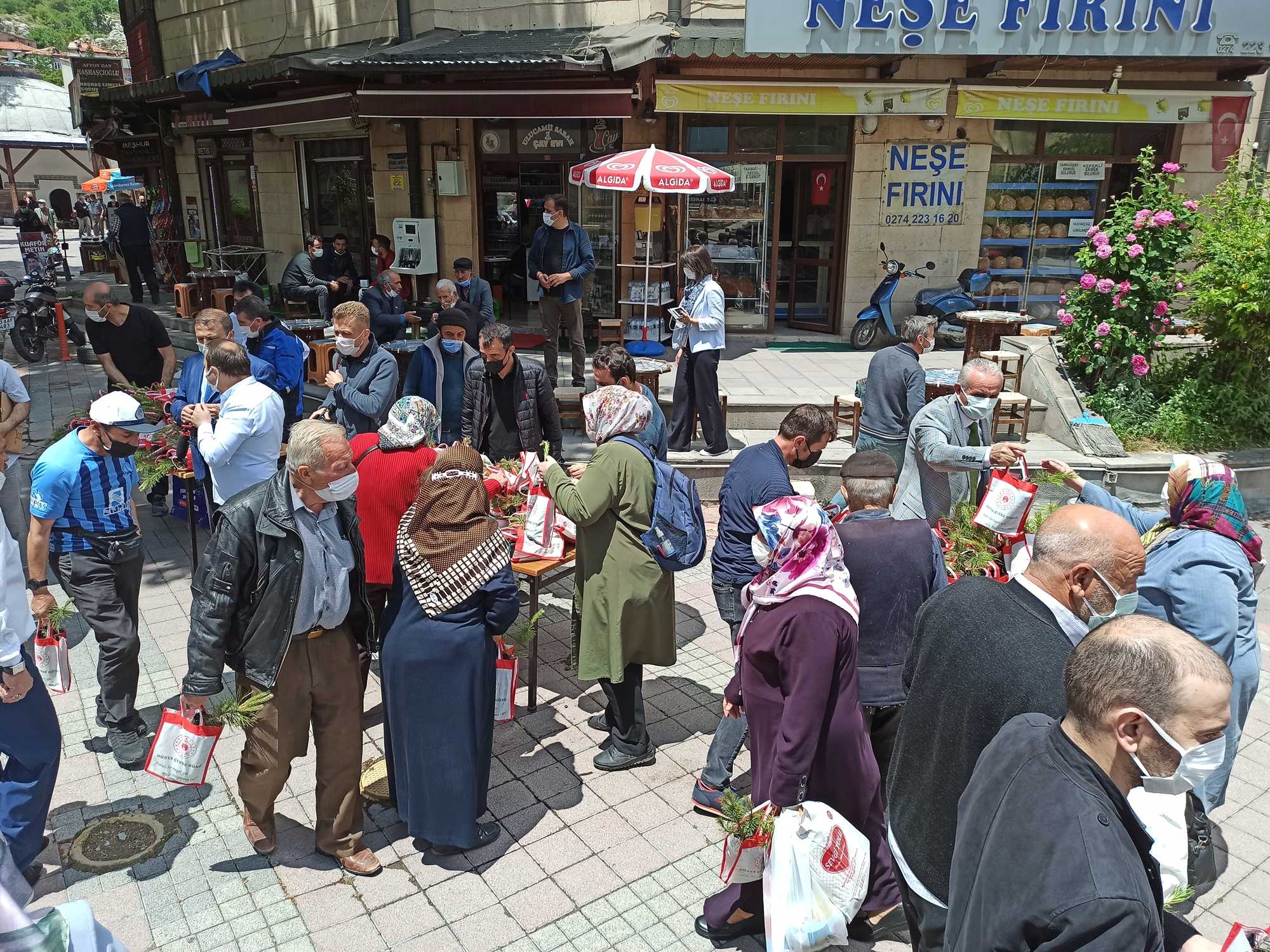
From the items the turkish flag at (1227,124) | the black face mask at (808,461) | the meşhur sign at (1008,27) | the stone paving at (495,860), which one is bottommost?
the stone paving at (495,860)

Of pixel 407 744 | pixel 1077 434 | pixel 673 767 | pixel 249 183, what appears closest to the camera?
pixel 407 744

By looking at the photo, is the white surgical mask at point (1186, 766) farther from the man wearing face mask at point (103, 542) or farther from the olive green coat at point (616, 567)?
the man wearing face mask at point (103, 542)

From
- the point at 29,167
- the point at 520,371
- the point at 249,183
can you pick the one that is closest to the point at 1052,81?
the point at 520,371

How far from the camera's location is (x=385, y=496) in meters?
4.80

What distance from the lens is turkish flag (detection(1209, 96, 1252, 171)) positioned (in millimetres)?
13164

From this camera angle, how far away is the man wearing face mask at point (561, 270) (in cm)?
1053

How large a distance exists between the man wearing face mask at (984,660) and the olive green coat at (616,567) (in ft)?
5.78

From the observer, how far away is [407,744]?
158 inches

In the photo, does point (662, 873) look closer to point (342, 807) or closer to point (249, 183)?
point (342, 807)

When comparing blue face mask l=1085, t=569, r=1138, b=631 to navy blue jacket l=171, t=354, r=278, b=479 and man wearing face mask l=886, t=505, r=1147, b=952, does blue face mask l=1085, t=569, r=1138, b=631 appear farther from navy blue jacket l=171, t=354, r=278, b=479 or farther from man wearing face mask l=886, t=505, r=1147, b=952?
navy blue jacket l=171, t=354, r=278, b=479

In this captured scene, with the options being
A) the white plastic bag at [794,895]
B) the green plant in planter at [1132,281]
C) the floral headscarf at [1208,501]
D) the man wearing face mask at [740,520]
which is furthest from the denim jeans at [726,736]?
the green plant in planter at [1132,281]

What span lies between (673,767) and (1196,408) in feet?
24.5

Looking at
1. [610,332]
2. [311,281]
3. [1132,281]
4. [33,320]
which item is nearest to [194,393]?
[610,332]

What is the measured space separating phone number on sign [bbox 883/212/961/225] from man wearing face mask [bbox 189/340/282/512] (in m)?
10.0
